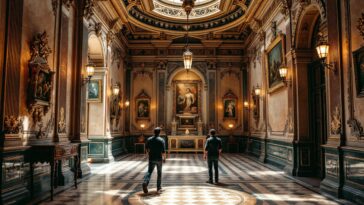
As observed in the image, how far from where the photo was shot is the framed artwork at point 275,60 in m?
11.3

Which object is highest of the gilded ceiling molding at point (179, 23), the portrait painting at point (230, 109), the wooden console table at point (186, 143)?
the gilded ceiling molding at point (179, 23)

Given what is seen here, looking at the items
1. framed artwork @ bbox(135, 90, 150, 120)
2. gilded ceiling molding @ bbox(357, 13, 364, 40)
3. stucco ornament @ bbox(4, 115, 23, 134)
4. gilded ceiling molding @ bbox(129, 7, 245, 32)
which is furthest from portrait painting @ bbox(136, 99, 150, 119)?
gilded ceiling molding @ bbox(357, 13, 364, 40)

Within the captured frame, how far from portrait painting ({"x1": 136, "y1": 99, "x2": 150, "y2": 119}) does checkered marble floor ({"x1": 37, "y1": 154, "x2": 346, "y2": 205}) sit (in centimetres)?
826

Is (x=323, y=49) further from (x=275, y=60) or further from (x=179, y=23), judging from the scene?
(x=179, y=23)

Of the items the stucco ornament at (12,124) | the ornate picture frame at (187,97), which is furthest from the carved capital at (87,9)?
the ornate picture frame at (187,97)

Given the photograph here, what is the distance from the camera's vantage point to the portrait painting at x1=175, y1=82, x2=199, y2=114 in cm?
1977

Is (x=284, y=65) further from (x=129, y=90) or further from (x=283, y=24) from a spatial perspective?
(x=129, y=90)

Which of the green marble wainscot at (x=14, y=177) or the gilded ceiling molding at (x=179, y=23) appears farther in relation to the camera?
the gilded ceiling molding at (x=179, y=23)

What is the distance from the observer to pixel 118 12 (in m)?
14.2

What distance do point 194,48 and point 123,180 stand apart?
12.4m

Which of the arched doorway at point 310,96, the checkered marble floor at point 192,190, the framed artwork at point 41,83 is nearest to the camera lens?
the checkered marble floor at point 192,190

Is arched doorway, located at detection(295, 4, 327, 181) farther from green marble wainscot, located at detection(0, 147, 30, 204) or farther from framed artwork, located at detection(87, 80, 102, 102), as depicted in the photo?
framed artwork, located at detection(87, 80, 102, 102)

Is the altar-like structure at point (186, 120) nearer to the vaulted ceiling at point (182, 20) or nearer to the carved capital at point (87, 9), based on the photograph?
the vaulted ceiling at point (182, 20)

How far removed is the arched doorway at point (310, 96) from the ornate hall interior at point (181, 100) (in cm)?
3
